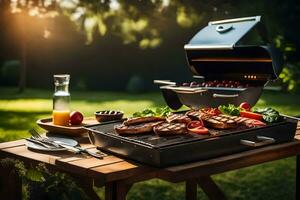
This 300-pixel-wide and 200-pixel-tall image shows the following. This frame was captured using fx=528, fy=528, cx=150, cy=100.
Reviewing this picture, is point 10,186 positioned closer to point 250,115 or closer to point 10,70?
point 250,115

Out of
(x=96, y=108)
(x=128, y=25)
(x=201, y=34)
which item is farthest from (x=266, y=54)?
(x=128, y=25)

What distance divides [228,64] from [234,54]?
0.22 m

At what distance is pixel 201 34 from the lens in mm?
4371

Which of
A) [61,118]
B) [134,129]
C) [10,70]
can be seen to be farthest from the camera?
[10,70]

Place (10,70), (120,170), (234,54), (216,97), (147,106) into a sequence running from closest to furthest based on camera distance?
(120,170) → (216,97) → (234,54) → (147,106) → (10,70)

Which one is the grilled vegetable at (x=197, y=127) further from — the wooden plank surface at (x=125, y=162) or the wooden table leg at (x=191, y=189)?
the wooden table leg at (x=191, y=189)

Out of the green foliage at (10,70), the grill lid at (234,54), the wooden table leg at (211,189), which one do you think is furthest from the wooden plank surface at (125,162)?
the green foliage at (10,70)

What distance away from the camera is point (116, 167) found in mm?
2246

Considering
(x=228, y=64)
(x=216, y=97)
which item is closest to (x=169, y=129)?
(x=216, y=97)

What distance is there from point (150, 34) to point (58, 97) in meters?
16.6

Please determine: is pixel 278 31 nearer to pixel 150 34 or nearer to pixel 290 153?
pixel 290 153

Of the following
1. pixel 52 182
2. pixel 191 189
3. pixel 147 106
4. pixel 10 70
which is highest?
pixel 52 182

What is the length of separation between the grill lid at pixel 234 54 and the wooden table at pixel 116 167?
115cm

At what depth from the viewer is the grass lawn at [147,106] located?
5.79 meters
